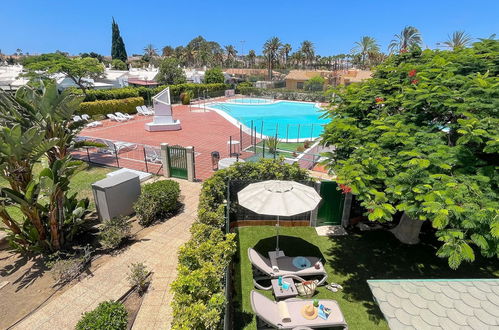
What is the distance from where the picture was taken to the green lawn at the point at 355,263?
6930 mm

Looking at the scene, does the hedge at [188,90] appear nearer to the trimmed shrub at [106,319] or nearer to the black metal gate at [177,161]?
the black metal gate at [177,161]

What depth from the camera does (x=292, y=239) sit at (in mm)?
9914

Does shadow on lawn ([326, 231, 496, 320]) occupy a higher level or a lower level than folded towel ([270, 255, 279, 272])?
lower

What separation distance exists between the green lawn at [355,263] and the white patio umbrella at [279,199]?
2.21m

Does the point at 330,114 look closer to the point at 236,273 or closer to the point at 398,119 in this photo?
the point at 398,119

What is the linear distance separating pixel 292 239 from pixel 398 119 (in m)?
5.47

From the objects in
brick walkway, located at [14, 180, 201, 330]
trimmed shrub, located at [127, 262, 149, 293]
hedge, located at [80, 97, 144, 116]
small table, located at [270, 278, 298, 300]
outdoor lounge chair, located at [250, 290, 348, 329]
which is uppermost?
hedge, located at [80, 97, 144, 116]

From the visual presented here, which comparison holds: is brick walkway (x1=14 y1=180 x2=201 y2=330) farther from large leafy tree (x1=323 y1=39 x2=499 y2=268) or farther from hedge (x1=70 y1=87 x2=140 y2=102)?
hedge (x1=70 y1=87 x2=140 y2=102)

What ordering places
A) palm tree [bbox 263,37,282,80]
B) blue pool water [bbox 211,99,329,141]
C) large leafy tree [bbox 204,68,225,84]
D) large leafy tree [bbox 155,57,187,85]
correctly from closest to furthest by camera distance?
blue pool water [bbox 211,99,329,141]
large leafy tree [bbox 155,57,187,85]
large leafy tree [bbox 204,68,225,84]
palm tree [bbox 263,37,282,80]

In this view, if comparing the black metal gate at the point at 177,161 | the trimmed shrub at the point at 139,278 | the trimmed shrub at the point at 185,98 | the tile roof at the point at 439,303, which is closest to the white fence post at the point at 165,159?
the black metal gate at the point at 177,161

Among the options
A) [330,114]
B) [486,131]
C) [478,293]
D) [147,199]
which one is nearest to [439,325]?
[478,293]

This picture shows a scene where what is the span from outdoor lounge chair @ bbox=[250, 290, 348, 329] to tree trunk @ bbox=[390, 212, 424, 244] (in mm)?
4927

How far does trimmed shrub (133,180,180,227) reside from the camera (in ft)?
31.4

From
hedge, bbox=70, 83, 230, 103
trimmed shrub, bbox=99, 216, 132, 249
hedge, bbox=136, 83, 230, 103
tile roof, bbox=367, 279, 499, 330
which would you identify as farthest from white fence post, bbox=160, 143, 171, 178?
hedge, bbox=136, 83, 230, 103
